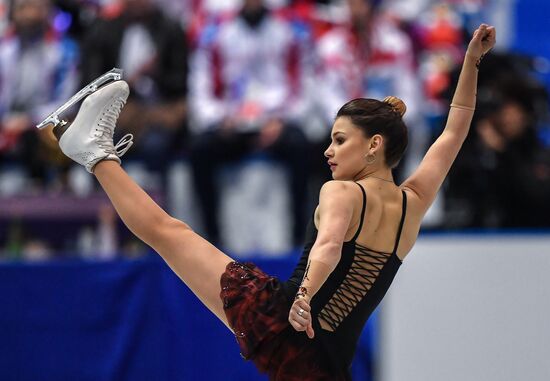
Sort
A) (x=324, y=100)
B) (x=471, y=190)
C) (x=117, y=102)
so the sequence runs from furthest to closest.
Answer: (x=324, y=100) → (x=471, y=190) → (x=117, y=102)

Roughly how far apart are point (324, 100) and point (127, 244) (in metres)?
1.88

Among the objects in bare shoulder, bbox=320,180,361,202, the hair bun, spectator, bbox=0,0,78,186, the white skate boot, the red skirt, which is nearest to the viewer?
bare shoulder, bbox=320,180,361,202

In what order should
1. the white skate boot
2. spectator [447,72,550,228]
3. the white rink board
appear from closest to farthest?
1. the white skate boot
2. the white rink board
3. spectator [447,72,550,228]

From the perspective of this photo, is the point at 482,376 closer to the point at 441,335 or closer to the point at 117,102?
the point at 441,335

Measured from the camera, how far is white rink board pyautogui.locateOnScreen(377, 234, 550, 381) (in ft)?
19.6

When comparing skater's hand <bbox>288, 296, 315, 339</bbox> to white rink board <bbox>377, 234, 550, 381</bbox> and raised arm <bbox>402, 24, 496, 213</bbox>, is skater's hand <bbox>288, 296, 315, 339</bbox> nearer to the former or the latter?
raised arm <bbox>402, 24, 496, 213</bbox>

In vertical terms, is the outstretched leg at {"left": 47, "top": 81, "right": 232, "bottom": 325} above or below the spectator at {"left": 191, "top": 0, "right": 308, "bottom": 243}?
below

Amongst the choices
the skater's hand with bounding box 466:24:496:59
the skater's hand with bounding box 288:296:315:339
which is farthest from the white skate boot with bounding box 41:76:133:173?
the skater's hand with bounding box 466:24:496:59

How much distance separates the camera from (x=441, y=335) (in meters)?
6.07

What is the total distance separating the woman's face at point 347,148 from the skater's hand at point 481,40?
696 millimetres

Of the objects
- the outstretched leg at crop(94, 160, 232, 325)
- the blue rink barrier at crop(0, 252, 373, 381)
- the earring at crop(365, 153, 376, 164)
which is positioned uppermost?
the earring at crop(365, 153, 376, 164)

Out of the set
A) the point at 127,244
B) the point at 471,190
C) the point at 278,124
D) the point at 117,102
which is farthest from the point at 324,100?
the point at 117,102

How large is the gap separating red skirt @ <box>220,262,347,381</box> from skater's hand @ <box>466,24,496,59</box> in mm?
1281

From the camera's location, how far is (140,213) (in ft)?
13.4
